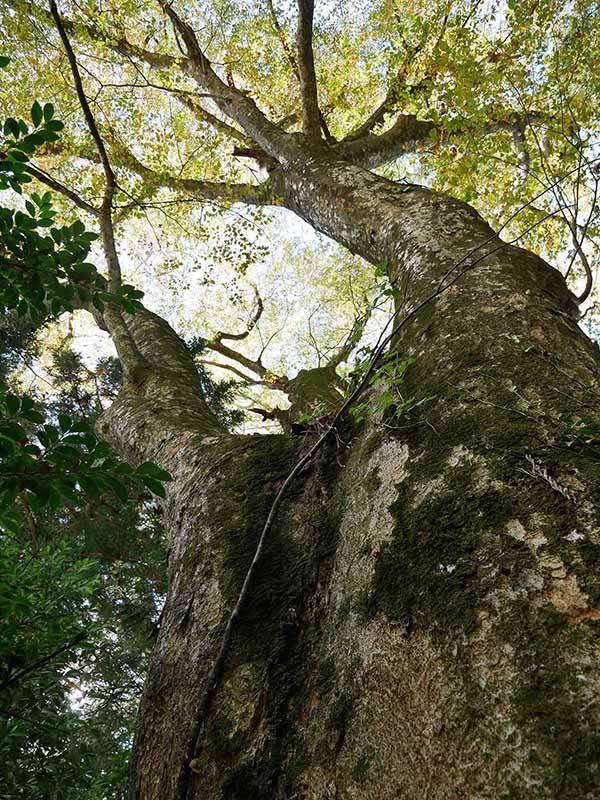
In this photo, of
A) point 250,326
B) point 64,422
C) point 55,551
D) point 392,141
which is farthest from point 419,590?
point 250,326

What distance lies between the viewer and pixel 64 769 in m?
2.75

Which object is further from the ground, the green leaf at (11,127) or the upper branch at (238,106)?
the upper branch at (238,106)

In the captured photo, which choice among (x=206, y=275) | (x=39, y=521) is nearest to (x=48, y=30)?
(x=206, y=275)

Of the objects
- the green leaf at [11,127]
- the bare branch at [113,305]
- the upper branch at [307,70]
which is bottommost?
the green leaf at [11,127]

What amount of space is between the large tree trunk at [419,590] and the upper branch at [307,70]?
382 cm

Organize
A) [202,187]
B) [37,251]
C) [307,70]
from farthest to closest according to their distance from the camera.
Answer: [202,187] → [307,70] → [37,251]

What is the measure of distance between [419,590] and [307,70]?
19.4 feet

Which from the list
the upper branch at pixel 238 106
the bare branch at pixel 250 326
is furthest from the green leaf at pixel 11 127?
A: the bare branch at pixel 250 326

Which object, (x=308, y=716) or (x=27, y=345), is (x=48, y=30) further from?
(x=308, y=716)

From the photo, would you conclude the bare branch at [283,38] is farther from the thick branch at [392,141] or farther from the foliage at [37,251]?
the foliage at [37,251]

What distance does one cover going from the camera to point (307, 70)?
5.43 meters

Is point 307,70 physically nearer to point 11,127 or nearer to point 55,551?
point 11,127

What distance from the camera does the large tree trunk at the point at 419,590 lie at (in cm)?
91

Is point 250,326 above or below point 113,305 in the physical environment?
above
